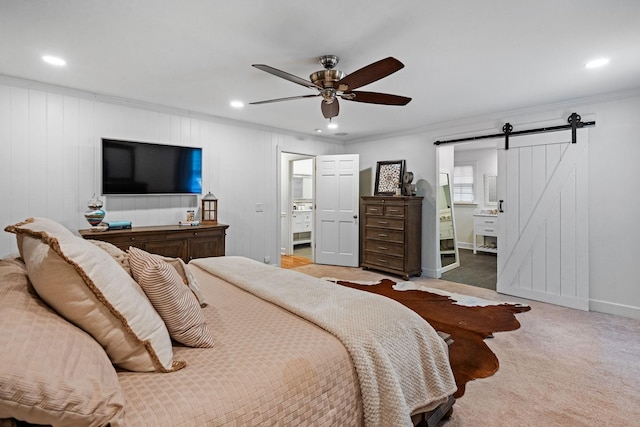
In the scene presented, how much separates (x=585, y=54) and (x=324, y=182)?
152 inches

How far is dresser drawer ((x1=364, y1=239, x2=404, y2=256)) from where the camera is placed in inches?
190

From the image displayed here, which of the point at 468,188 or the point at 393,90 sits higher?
the point at 393,90

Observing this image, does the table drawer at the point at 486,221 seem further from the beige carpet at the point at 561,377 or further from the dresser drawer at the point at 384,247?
the beige carpet at the point at 561,377

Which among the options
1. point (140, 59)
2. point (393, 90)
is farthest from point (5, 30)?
point (393, 90)

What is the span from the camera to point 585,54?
252 centimetres

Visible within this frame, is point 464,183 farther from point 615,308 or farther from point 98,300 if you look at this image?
point 98,300

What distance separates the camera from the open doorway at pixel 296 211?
21.0 ft

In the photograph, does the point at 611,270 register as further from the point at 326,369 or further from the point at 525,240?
the point at 326,369

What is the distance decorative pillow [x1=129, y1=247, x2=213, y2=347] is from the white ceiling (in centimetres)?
158

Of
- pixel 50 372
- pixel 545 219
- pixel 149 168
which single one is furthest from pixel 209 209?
pixel 545 219

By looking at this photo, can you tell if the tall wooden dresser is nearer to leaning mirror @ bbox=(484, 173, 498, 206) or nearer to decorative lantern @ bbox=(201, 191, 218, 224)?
decorative lantern @ bbox=(201, 191, 218, 224)

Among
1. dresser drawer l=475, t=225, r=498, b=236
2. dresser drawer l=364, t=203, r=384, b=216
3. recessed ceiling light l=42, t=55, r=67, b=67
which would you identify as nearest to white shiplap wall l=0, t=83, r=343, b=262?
recessed ceiling light l=42, t=55, r=67, b=67

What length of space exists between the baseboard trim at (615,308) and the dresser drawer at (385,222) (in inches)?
90.7

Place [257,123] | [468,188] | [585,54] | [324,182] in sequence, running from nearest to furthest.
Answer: [585,54], [257,123], [324,182], [468,188]
